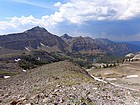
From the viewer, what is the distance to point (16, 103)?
24.2 metres

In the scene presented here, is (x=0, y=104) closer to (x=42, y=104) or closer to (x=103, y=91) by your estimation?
(x=42, y=104)

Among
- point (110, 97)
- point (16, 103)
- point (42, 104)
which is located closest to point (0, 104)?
point (16, 103)

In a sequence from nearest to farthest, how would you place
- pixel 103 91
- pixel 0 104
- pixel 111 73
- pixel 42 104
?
pixel 42 104
pixel 0 104
pixel 103 91
pixel 111 73

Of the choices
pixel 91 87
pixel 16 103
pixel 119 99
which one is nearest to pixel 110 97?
pixel 119 99

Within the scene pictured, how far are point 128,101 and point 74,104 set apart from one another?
778 cm

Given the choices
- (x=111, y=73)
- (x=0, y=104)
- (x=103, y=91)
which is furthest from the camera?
(x=111, y=73)

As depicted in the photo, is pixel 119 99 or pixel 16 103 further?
pixel 119 99

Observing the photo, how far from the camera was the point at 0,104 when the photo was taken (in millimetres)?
28078

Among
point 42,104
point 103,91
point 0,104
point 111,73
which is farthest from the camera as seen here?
point 111,73

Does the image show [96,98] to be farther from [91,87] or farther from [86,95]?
[91,87]

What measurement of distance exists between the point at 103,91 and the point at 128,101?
396 centimetres

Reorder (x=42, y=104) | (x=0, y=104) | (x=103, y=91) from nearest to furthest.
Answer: (x=42, y=104)
(x=0, y=104)
(x=103, y=91)

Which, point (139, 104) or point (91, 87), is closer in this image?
point (139, 104)

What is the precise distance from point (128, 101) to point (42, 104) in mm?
9827
